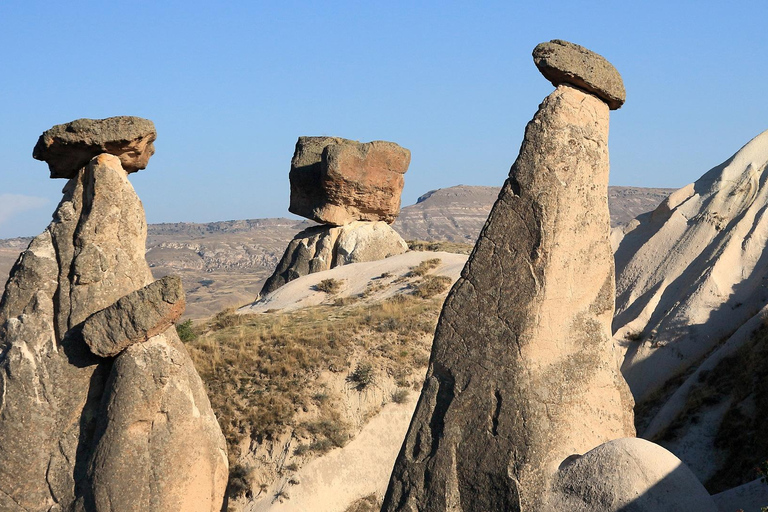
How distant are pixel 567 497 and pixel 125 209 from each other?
5.75 metres

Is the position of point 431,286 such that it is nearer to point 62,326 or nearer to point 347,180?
point 347,180

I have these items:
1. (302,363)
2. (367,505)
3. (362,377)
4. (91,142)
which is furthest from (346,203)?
(91,142)

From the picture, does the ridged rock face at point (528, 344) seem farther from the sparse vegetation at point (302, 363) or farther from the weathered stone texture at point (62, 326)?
the sparse vegetation at point (302, 363)

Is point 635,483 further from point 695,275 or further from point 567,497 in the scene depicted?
point 695,275

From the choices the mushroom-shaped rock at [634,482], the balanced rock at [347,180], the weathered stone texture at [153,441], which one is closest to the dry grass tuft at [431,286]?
the balanced rock at [347,180]

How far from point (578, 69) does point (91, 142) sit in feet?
18.1

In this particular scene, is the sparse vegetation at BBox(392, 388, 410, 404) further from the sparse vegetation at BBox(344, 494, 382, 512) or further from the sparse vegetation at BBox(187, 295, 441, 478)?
the sparse vegetation at BBox(344, 494, 382, 512)

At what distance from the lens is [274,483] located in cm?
1399

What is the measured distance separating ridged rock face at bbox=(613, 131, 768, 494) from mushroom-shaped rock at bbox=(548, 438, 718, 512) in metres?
4.18

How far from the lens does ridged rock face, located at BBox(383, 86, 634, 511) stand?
263 inches

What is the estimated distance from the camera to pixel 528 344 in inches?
266

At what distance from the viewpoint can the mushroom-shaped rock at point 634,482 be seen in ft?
19.7

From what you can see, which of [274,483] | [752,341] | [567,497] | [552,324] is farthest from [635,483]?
[274,483]

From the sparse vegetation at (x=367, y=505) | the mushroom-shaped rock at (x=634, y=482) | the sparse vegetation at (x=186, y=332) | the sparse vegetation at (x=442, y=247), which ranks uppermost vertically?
the sparse vegetation at (x=442, y=247)
